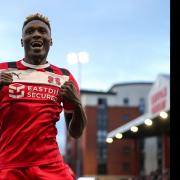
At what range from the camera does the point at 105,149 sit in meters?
73.2

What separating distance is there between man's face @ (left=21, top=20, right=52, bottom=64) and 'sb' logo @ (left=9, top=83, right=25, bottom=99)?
0.19m

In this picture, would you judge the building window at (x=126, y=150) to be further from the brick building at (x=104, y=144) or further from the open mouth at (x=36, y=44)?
the open mouth at (x=36, y=44)

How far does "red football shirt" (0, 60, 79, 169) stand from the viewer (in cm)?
274

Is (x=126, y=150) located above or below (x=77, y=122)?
above

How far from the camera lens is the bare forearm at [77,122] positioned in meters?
2.89

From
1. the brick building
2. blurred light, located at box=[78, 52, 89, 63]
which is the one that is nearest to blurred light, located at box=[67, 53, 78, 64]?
blurred light, located at box=[78, 52, 89, 63]

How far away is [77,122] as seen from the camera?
2914 mm

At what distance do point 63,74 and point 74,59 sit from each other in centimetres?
3634

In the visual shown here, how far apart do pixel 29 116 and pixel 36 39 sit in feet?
1.39

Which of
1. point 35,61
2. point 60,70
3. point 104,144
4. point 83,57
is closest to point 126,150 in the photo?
point 104,144

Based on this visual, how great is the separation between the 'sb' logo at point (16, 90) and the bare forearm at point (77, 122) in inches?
12.2

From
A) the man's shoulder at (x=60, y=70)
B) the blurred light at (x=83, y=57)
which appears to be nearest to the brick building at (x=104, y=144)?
the blurred light at (x=83, y=57)

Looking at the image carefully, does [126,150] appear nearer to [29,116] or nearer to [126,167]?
[126,167]
